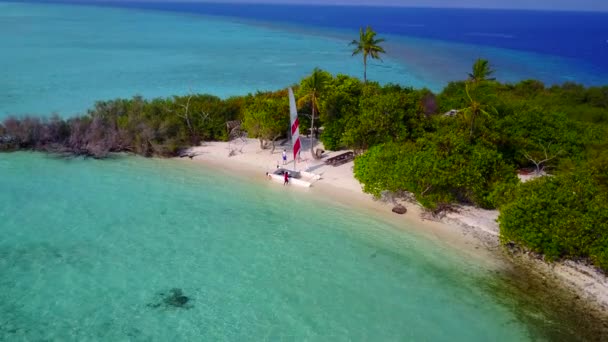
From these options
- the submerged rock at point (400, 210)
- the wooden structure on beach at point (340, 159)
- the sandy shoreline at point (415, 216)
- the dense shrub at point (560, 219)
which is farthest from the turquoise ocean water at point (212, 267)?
the wooden structure on beach at point (340, 159)

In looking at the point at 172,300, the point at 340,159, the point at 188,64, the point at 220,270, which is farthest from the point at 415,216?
the point at 188,64

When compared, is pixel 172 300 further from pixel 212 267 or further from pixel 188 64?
pixel 188 64

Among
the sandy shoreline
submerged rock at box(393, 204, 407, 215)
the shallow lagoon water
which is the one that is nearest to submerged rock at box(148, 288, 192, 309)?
the shallow lagoon water

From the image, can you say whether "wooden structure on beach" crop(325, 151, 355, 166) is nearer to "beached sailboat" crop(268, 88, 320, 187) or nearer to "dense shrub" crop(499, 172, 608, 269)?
"beached sailboat" crop(268, 88, 320, 187)

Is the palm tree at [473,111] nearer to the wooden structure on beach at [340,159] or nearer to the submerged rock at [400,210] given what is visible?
the submerged rock at [400,210]

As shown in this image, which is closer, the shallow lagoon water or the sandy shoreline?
the shallow lagoon water

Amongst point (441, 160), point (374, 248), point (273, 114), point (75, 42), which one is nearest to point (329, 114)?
point (273, 114)
